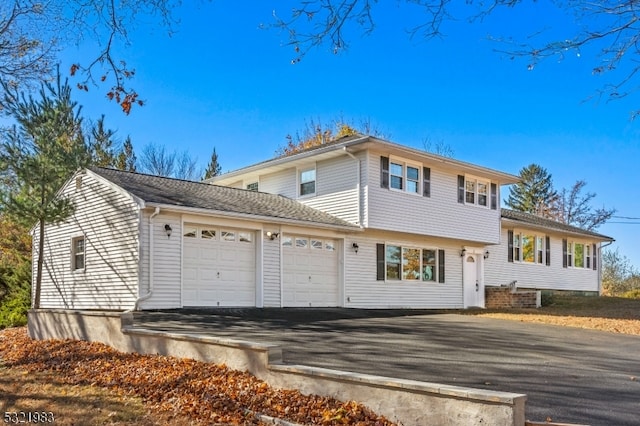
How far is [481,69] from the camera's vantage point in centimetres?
897

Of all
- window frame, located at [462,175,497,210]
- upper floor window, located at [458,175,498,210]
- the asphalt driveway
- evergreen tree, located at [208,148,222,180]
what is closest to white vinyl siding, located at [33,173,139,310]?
the asphalt driveway

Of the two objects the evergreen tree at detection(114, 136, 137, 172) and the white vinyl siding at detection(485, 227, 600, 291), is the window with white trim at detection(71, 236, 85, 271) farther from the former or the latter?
the evergreen tree at detection(114, 136, 137, 172)

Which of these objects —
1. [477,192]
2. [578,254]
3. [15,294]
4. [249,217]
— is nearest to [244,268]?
[249,217]

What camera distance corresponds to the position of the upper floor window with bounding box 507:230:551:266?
26.5 metres

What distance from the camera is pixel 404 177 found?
19.5 m

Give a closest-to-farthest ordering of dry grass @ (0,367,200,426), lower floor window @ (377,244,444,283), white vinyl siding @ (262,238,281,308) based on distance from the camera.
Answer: dry grass @ (0,367,200,426), white vinyl siding @ (262,238,281,308), lower floor window @ (377,244,444,283)

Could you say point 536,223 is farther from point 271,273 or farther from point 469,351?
point 469,351

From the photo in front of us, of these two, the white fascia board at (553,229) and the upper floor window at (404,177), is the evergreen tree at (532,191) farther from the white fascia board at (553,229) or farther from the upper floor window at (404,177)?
the upper floor window at (404,177)

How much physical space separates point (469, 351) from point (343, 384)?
4.40 metres

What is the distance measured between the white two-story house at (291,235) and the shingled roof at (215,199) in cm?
7

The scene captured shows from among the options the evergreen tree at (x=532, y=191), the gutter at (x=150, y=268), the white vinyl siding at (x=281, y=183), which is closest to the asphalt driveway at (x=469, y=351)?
the gutter at (x=150, y=268)

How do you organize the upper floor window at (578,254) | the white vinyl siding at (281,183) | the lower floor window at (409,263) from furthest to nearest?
1. the upper floor window at (578,254)
2. the white vinyl siding at (281,183)
3. the lower floor window at (409,263)

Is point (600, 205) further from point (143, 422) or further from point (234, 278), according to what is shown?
point (143, 422)

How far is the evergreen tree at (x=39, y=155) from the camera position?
48.9 feet
